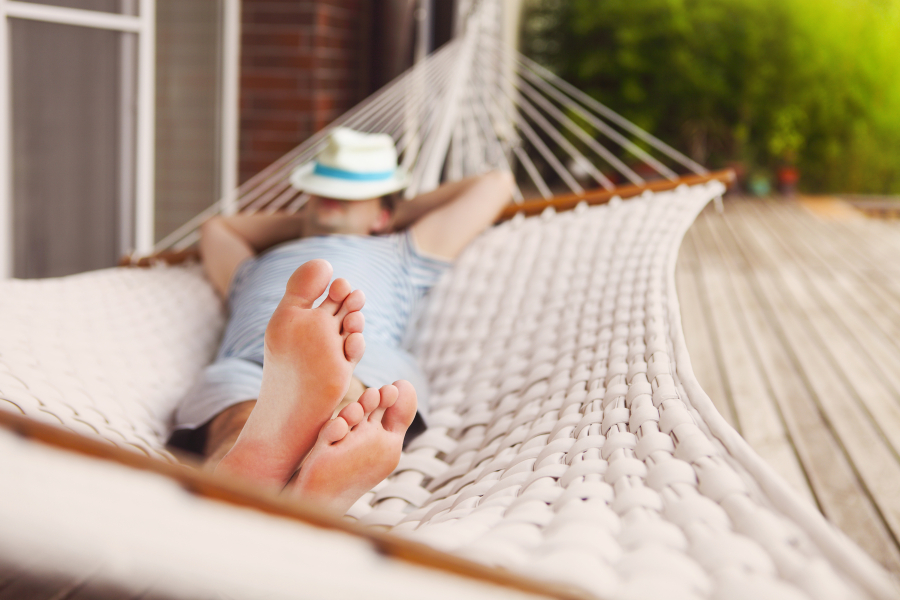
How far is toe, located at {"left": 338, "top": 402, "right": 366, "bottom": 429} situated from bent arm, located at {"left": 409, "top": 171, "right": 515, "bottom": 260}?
0.73 meters

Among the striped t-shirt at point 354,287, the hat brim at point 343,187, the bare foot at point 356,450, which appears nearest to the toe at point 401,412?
the bare foot at point 356,450

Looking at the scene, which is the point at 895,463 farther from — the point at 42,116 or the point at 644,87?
the point at 644,87

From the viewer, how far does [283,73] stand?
253cm

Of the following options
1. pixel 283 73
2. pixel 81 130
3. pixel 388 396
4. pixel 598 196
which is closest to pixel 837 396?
pixel 598 196

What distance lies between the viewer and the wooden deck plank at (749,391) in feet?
5.98

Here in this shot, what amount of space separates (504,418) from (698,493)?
1.61ft

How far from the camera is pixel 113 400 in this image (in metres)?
1.03

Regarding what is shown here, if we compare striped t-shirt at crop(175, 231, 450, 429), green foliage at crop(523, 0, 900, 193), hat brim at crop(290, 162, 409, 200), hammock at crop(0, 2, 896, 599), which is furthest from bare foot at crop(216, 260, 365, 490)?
green foliage at crop(523, 0, 900, 193)

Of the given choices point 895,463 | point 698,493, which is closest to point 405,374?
point 698,493

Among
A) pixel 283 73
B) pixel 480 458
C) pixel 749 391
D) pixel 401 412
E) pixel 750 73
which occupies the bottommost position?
pixel 749 391

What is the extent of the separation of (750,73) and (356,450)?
706 centimetres

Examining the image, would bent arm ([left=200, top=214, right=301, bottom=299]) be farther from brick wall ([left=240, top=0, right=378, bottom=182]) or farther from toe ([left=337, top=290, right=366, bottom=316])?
brick wall ([left=240, top=0, right=378, bottom=182])

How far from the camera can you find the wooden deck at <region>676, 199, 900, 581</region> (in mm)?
1703

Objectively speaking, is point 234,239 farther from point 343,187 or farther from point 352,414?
point 352,414
